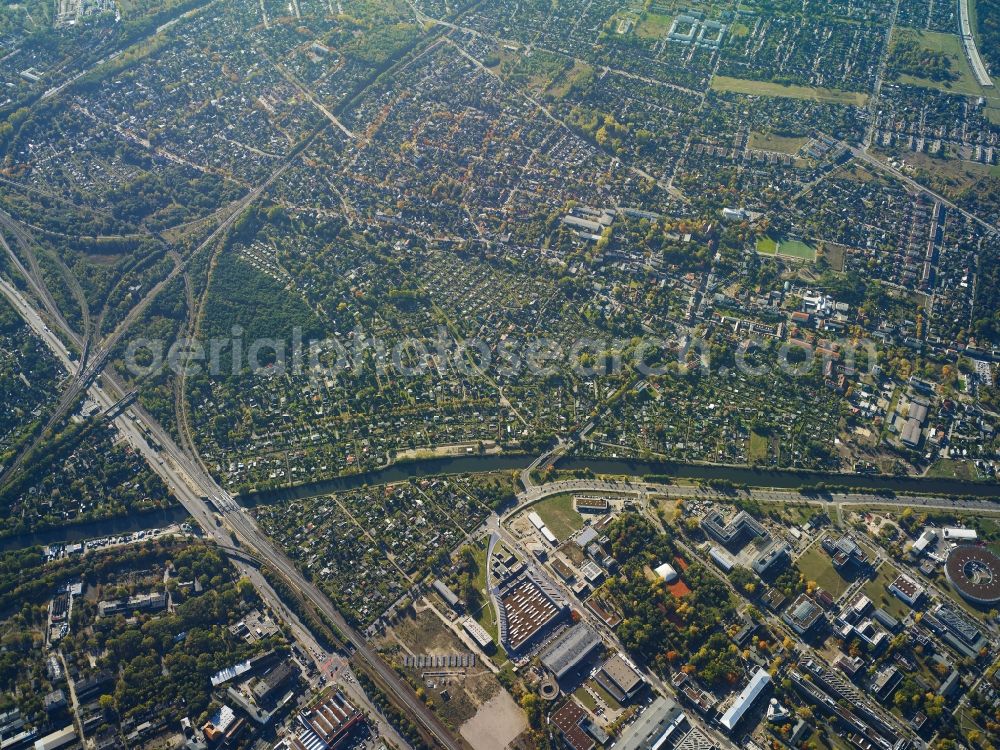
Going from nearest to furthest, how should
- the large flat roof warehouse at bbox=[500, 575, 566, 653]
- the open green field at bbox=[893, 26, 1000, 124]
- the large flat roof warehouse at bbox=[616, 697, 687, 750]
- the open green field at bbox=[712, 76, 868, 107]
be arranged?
the large flat roof warehouse at bbox=[616, 697, 687, 750] → the large flat roof warehouse at bbox=[500, 575, 566, 653] → the open green field at bbox=[712, 76, 868, 107] → the open green field at bbox=[893, 26, 1000, 124]

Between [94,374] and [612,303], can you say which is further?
[612,303]

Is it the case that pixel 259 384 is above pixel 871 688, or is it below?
above

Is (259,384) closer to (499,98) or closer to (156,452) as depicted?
(156,452)

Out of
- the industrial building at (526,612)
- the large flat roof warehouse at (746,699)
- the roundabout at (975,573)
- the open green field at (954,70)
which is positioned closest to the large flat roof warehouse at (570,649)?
the industrial building at (526,612)

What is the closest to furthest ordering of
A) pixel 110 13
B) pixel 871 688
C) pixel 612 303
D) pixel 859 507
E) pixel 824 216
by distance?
pixel 871 688, pixel 859 507, pixel 612 303, pixel 824 216, pixel 110 13

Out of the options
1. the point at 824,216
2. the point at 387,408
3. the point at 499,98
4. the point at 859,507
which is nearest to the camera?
the point at 859,507

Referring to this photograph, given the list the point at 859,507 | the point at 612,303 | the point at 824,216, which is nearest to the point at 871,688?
the point at 859,507

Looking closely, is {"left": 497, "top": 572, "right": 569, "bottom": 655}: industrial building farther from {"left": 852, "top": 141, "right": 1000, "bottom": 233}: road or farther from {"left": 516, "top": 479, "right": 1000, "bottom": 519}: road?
{"left": 852, "top": 141, "right": 1000, "bottom": 233}: road

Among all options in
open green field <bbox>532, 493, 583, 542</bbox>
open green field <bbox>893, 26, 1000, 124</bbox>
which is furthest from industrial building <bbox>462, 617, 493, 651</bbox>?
open green field <bbox>893, 26, 1000, 124</bbox>
